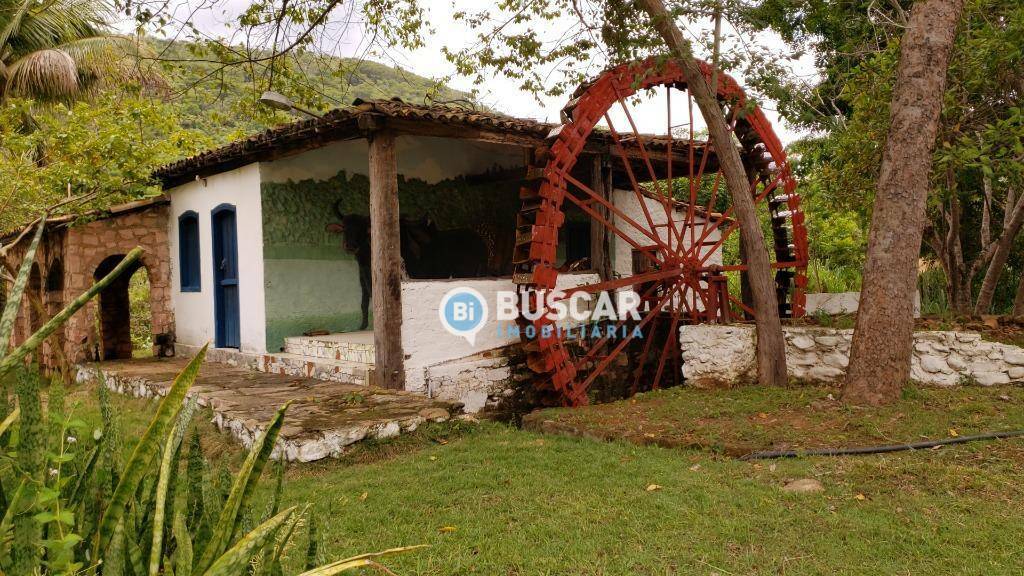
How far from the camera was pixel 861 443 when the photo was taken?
13.8 ft

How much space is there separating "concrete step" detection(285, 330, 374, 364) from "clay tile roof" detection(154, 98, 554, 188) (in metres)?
1.94

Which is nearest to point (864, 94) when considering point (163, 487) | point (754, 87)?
point (754, 87)

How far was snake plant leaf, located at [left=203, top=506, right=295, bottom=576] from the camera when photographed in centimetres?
94

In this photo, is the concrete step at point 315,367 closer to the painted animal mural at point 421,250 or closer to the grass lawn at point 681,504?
the painted animal mural at point 421,250

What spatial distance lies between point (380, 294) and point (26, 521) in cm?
507

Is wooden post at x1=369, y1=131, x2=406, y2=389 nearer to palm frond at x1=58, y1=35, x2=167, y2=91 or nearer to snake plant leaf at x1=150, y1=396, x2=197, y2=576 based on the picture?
snake plant leaf at x1=150, y1=396, x2=197, y2=576

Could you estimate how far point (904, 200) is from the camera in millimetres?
4887

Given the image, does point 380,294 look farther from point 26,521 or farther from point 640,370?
point 26,521

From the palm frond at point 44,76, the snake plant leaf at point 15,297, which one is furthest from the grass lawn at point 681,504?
the palm frond at point 44,76

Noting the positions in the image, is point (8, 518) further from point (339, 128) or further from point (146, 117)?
point (146, 117)

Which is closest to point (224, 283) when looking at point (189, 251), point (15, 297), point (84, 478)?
point (189, 251)

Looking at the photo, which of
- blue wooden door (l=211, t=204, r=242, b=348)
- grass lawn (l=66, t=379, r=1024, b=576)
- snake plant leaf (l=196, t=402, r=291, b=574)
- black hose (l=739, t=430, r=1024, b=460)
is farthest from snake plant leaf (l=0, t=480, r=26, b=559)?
blue wooden door (l=211, t=204, r=242, b=348)

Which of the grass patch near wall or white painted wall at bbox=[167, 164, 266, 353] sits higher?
white painted wall at bbox=[167, 164, 266, 353]

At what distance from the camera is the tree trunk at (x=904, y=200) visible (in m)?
4.86
